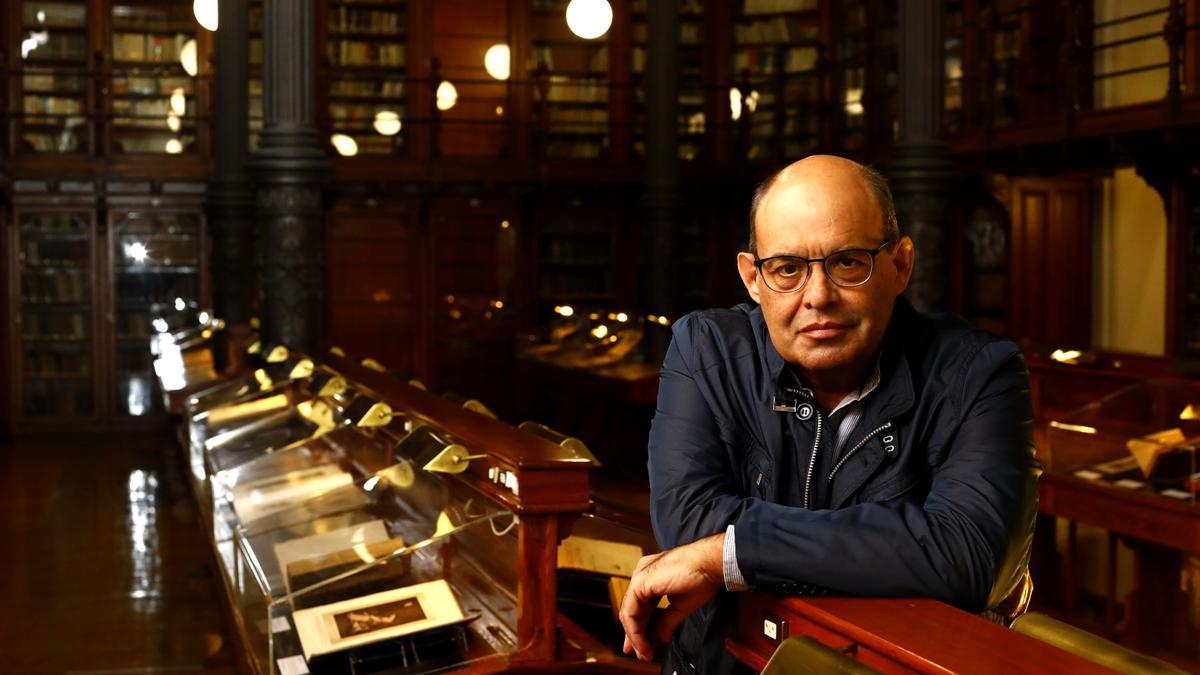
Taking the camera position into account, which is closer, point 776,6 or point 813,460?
point 813,460

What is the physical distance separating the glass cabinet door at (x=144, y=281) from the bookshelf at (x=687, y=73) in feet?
13.6

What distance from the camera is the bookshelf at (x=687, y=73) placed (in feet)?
41.0

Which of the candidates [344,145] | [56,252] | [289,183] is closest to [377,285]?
[344,145]

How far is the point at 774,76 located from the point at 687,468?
34.6ft

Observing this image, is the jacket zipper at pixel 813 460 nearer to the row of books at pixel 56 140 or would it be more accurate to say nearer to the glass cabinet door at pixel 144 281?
the glass cabinet door at pixel 144 281

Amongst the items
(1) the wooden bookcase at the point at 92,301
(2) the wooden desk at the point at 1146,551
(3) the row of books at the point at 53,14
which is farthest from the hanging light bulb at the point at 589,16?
(2) the wooden desk at the point at 1146,551

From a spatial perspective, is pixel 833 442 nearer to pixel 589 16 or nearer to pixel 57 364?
pixel 589 16

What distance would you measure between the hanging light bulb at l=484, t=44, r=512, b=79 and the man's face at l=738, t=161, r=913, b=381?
35.7ft

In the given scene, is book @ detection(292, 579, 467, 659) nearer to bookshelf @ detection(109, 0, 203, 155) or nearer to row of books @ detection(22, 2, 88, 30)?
bookshelf @ detection(109, 0, 203, 155)

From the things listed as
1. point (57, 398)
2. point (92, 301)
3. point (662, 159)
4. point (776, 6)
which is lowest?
point (57, 398)

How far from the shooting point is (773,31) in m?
12.4

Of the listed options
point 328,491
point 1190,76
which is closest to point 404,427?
point 328,491

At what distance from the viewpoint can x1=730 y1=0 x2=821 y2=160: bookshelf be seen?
11.9m

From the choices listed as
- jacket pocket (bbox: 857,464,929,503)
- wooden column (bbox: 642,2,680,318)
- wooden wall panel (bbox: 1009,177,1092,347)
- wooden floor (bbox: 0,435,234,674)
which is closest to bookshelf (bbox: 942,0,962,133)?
wooden wall panel (bbox: 1009,177,1092,347)
